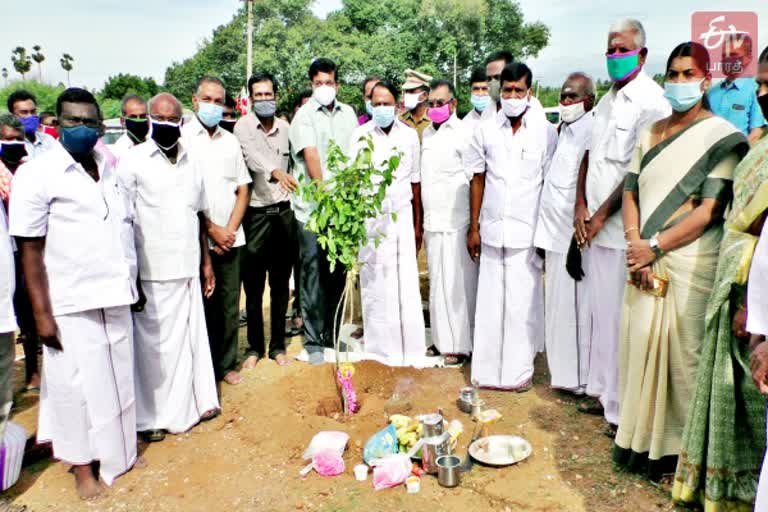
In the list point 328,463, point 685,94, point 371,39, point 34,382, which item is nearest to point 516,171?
point 685,94

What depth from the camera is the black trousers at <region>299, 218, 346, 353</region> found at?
18.9 ft

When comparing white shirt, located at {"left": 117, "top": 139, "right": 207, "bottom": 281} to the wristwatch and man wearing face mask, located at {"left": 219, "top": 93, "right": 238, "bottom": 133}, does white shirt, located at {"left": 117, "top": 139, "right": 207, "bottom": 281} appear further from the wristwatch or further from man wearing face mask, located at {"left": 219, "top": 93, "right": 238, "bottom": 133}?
the wristwatch

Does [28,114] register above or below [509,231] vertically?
above

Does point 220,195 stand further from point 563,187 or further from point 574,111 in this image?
point 574,111

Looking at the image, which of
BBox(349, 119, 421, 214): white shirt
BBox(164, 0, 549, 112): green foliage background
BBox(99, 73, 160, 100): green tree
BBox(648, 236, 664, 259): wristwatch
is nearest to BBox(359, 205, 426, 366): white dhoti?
BBox(349, 119, 421, 214): white shirt

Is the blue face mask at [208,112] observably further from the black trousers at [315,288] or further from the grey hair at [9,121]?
the grey hair at [9,121]

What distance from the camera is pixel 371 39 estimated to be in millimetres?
41031

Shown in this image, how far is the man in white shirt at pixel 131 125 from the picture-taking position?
4.63m

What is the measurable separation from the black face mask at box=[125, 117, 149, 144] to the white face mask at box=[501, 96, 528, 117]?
283 centimetres

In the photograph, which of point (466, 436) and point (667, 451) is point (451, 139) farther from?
point (667, 451)

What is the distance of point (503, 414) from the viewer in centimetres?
464

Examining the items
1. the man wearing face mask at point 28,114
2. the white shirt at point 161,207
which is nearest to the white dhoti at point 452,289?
the white shirt at point 161,207

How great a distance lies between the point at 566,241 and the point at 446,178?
134cm

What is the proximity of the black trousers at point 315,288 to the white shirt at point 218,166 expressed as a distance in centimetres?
80
